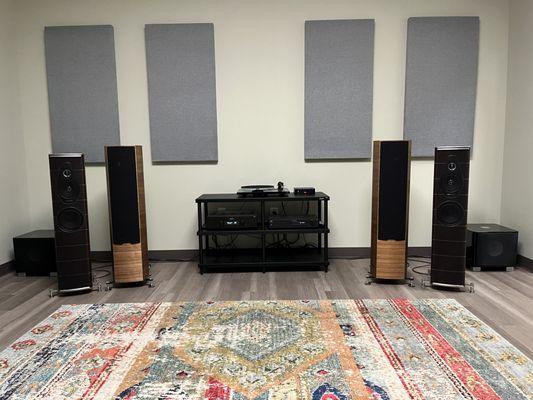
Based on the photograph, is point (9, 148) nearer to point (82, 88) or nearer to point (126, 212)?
point (82, 88)

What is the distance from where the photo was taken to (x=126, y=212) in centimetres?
270

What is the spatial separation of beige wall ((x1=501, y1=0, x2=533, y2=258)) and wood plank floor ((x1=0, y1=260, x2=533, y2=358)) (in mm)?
435

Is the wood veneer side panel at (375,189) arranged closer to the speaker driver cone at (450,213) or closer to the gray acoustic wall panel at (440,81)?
the speaker driver cone at (450,213)

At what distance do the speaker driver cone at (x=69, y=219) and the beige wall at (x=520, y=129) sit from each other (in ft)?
10.8

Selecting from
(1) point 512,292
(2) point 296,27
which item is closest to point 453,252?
(1) point 512,292

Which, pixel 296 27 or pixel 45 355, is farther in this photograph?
pixel 296 27

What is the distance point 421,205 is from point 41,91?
135 inches

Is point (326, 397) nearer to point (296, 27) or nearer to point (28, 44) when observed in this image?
point (296, 27)

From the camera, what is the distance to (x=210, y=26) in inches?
128

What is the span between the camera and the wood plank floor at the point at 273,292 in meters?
2.23

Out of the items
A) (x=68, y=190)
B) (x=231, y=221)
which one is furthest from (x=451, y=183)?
(x=68, y=190)

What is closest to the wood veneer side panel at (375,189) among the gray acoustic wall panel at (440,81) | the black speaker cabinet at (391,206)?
the black speaker cabinet at (391,206)

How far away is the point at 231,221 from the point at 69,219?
1.12 meters

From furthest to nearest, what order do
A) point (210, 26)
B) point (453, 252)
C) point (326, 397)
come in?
point (210, 26), point (453, 252), point (326, 397)
